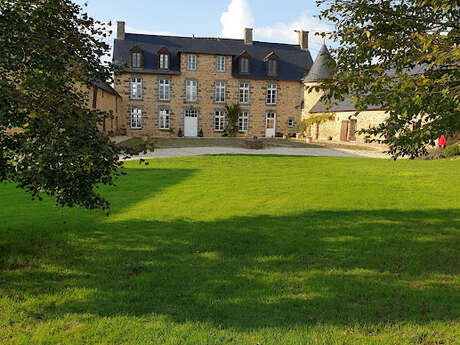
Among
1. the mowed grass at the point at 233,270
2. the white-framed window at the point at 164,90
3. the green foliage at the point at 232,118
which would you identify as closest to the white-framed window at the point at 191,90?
the white-framed window at the point at 164,90

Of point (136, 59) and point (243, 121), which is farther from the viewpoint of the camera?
point (243, 121)

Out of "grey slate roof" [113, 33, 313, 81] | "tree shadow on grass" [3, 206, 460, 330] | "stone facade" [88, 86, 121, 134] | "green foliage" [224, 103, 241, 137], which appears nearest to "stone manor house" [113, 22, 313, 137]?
"grey slate roof" [113, 33, 313, 81]

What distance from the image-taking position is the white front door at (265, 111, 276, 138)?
40.3m

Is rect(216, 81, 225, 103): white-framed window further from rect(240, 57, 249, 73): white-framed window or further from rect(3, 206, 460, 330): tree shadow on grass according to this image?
rect(3, 206, 460, 330): tree shadow on grass

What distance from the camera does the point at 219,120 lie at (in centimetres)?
3941

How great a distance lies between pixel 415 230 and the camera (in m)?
8.08

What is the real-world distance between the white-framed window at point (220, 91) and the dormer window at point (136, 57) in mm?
7524

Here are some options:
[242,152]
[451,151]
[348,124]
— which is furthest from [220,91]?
[451,151]

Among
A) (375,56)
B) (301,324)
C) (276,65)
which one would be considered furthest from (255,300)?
(276,65)

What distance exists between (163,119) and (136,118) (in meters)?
2.52

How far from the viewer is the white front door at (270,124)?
132ft

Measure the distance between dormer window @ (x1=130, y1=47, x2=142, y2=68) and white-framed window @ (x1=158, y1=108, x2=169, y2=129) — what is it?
15.2 feet

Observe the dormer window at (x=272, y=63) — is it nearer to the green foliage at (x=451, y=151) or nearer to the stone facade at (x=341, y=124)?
the stone facade at (x=341, y=124)

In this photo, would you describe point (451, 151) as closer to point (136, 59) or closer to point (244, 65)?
point (244, 65)
